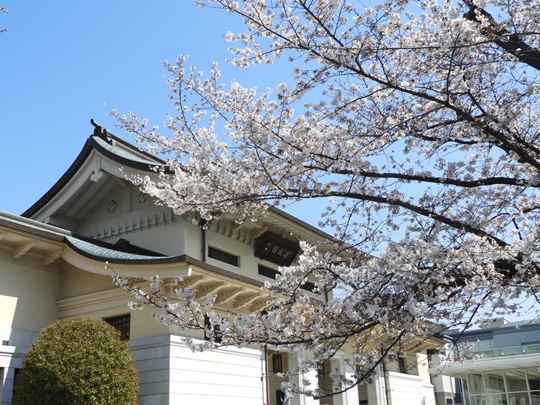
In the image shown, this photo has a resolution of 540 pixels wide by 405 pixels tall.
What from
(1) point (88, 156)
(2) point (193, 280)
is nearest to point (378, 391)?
(2) point (193, 280)

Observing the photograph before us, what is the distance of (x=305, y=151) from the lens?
664 centimetres

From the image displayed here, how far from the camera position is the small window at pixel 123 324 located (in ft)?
44.7

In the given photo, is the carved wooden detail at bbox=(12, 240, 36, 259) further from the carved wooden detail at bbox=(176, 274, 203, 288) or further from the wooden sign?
the wooden sign

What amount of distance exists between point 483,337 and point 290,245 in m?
31.4

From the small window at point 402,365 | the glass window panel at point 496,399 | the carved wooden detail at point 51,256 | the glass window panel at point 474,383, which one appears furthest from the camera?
the glass window panel at point 474,383

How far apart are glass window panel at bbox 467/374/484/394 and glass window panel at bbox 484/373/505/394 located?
0.36 metres

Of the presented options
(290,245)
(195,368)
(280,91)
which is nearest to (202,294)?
(195,368)

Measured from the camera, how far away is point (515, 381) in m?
26.7

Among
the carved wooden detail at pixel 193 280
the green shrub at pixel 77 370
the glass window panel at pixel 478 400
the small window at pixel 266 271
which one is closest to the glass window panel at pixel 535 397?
the glass window panel at pixel 478 400

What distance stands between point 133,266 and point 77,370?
2521 millimetres

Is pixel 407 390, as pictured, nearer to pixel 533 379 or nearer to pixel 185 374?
pixel 533 379

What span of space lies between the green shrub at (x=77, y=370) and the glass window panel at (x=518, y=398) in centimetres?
2125

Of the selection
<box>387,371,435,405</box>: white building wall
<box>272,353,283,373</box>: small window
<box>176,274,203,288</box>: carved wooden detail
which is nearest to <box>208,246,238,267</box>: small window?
<box>176,274,203,288</box>: carved wooden detail

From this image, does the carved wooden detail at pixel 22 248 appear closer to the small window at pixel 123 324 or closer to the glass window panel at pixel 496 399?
the small window at pixel 123 324
